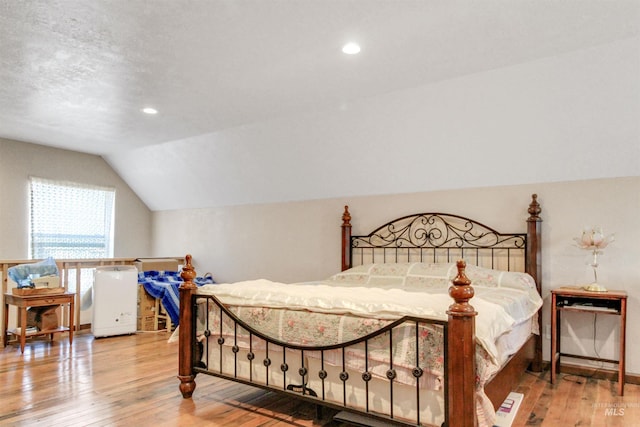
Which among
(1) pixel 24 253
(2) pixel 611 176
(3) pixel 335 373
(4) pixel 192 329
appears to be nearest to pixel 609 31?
(2) pixel 611 176

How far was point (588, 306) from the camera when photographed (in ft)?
10.9

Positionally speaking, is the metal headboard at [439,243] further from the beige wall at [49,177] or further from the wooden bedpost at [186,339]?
the beige wall at [49,177]

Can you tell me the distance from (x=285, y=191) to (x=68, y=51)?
9.84ft

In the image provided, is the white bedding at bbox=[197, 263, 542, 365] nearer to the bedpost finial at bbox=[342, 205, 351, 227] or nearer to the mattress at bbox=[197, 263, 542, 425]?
the mattress at bbox=[197, 263, 542, 425]

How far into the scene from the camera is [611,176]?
357 centimetres

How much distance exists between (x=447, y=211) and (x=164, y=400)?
9.90 ft

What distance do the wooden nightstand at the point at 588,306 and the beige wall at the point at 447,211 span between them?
27cm

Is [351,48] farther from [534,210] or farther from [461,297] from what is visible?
[534,210]

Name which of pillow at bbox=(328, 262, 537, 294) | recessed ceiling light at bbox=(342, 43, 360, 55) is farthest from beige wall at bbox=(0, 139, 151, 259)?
recessed ceiling light at bbox=(342, 43, 360, 55)

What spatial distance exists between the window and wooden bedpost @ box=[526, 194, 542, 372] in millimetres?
5811

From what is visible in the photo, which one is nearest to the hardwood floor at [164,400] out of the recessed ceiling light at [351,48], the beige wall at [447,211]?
the beige wall at [447,211]

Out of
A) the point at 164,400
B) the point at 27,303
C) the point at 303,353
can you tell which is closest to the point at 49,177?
the point at 27,303

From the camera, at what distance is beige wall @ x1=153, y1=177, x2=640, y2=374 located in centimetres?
351

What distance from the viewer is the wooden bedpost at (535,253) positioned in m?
3.70
